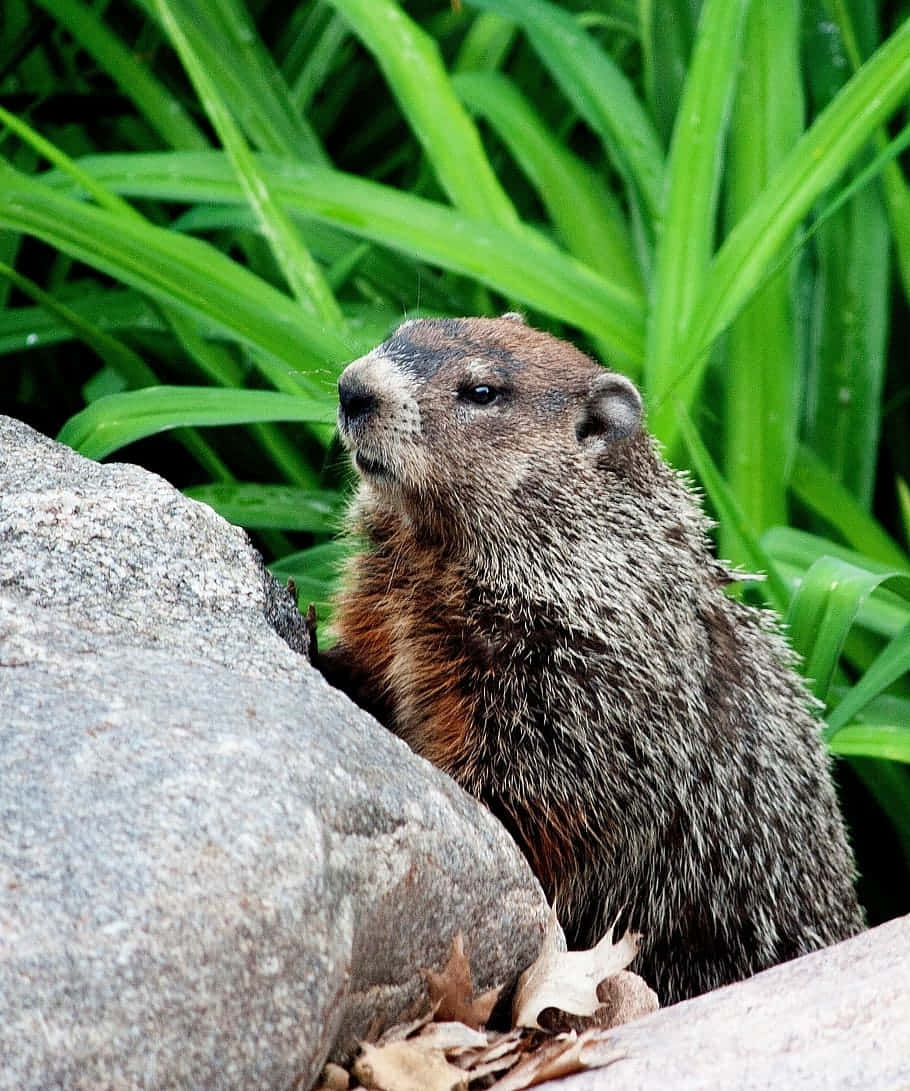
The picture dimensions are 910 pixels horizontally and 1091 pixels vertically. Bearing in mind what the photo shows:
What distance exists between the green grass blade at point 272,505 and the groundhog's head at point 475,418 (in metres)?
0.71

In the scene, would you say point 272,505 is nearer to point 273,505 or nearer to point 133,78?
point 273,505

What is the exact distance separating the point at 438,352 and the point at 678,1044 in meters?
1.36

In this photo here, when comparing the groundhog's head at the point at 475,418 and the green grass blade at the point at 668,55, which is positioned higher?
the green grass blade at the point at 668,55

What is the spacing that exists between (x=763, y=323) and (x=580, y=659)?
1664 mm

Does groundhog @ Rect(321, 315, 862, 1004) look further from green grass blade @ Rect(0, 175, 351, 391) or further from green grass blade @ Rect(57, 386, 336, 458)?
green grass blade @ Rect(0, 175, 351, 391)

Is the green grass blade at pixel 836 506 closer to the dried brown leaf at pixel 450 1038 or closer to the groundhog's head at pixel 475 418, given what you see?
the groundhog's head at pixel 475 418

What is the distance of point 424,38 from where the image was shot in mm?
3975

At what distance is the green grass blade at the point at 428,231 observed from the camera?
3.67 meters

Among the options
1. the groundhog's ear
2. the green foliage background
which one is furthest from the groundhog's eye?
the green foliage background

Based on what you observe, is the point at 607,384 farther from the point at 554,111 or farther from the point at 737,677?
the point at 554,111

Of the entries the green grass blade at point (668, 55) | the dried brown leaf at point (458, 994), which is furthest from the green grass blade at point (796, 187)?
the dried brown leaf at point (458, 994)

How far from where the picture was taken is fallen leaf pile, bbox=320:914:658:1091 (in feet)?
5.91

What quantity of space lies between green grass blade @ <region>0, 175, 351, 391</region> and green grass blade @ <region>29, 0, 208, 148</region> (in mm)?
955

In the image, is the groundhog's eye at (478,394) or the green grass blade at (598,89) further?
the green grass blade at (598,89)
